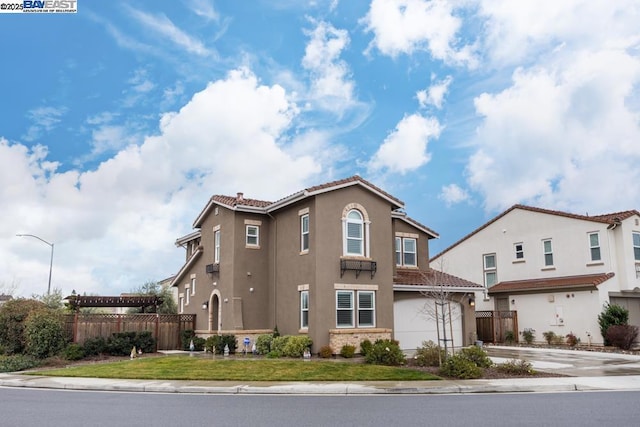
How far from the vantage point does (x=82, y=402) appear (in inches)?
518

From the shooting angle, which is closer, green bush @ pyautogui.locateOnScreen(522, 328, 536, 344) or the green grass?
the green grass

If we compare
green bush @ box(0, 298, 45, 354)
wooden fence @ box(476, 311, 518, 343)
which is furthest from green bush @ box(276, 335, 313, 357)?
wooden fence @ box(476, 311, 518, 343)

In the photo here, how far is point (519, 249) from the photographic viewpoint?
3531 centimetres

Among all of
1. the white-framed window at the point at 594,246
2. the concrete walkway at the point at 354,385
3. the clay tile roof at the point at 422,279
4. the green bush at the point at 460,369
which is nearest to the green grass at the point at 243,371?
the green bush at the point at 460,369

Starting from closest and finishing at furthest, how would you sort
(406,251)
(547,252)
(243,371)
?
(243,371) < (406,251) < (547,252)

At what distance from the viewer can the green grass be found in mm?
16828

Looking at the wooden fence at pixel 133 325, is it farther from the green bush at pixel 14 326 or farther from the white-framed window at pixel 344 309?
the white-framed window at pixel 344 309

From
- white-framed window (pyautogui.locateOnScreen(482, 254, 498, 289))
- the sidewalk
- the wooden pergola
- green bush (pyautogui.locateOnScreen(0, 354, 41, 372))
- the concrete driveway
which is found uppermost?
white-framed window (pyautogui.locateOnScreen(482, 254, 498, 289))

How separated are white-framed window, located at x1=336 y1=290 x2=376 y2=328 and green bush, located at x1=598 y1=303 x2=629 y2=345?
12.9 m

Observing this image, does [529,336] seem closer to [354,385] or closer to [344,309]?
[344,309]

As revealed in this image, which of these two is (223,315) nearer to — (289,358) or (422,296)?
(289,358)

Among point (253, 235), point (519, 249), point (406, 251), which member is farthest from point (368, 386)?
point (519, 249)

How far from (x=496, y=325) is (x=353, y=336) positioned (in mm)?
13579

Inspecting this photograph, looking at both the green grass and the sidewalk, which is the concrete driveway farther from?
the green grass
